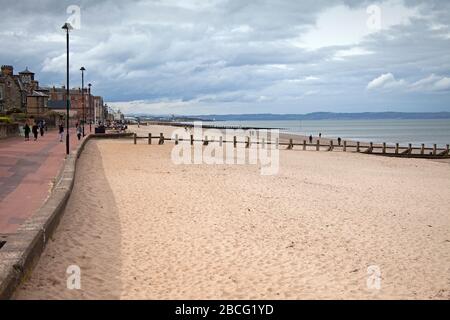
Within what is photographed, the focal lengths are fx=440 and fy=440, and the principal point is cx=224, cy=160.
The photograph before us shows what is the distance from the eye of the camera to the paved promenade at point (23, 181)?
1041 centimetres

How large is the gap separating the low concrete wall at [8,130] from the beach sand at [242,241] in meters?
17.3

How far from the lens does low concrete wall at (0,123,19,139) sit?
32.3m

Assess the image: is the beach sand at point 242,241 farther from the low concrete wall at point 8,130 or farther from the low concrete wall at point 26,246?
the low concrete wall at point 8,130

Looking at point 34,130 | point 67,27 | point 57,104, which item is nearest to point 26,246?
point 67,27

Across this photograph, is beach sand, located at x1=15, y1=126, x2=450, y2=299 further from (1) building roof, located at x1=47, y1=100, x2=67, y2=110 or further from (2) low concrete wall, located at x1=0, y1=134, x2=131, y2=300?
(1) building roof, located at x1=47, y1=100, x2=67, y2=110

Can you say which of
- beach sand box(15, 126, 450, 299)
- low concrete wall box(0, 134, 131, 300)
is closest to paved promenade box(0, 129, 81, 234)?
low concrete wall box(0, 134, 131, 300)

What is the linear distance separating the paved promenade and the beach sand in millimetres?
952

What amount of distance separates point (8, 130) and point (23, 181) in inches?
866

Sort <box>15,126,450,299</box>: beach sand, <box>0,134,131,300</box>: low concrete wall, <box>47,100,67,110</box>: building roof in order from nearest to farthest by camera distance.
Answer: <box>0,134,131,300</box>: low concrete wall
<box>15,126,450,299</box>: beach sand
<box>47,100,67,110</box>: building roof

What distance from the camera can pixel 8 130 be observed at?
34188mm

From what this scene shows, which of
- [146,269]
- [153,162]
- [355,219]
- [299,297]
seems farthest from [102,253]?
[153,162]

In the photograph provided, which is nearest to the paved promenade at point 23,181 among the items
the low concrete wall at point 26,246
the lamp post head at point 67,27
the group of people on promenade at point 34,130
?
the low concrete wall at point 26,246

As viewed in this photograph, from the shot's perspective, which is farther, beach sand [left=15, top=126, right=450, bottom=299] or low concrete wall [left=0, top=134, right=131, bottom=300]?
beach sand [left=15, top=126, right=450, bottom=299]
